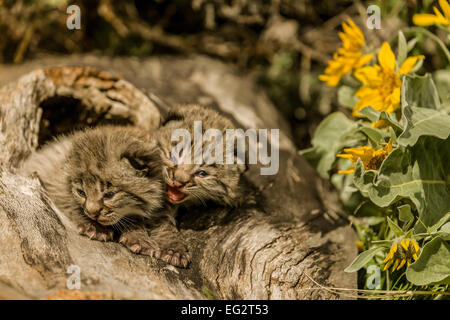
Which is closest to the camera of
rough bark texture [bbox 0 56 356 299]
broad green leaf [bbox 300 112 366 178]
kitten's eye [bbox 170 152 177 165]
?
rough bark texture [bbox 0 56 356 299]

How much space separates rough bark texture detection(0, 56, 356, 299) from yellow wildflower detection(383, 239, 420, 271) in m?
0.36

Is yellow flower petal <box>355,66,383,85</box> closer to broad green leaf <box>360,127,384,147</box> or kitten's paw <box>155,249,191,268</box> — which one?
broad green leaf <box>360,127,384,147</box>

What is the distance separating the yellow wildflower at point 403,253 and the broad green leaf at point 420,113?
2.08ft

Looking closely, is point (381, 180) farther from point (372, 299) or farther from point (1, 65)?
point (1, 65)

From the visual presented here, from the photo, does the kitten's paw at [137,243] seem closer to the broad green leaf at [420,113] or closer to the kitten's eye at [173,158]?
the kitten's eye at [173,158]

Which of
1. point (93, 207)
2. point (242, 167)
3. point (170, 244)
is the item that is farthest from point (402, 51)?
point (93, 207)

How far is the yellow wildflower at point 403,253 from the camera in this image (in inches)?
110

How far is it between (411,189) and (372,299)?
2.56 feet

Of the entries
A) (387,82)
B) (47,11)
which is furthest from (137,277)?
(47,11)

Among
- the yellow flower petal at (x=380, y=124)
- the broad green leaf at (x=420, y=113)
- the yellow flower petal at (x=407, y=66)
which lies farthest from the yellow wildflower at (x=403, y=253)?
the yellow flower petal at (x=407, y=66)

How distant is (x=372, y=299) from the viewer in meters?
2.95

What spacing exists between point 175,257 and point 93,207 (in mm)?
635

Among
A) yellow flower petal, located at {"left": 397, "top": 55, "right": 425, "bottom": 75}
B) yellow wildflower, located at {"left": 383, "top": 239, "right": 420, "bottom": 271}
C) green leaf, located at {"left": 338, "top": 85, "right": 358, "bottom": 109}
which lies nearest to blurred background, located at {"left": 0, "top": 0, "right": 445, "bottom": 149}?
green leaf, located at {"left": 338, "top": 85, "right": 358, "bottom": 109}

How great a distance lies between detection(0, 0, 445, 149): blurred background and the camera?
5512 millimetres
